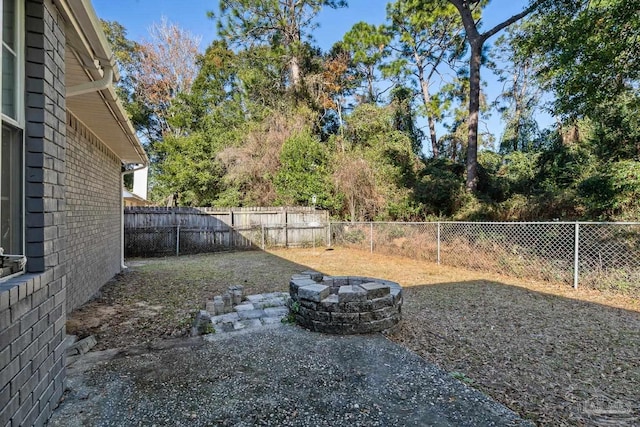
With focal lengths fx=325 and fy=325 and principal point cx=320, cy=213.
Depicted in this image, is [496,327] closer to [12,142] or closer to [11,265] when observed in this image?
[11,265]

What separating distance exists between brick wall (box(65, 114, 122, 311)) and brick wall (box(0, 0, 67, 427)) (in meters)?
2.33

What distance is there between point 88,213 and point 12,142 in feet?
12.2

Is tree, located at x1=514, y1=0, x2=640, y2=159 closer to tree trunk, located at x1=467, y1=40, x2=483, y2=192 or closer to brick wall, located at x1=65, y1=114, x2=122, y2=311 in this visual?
tree trunk, located at x1=467, y1=40, x2=483, y2=192

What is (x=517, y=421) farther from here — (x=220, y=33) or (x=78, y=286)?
(x=220, y=33)

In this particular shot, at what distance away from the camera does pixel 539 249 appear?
20.4 ft

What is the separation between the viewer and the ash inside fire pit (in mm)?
3326

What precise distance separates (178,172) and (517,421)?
1580 centimetres

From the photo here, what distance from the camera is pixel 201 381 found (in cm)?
239

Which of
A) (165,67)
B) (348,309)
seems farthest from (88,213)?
(165,67)

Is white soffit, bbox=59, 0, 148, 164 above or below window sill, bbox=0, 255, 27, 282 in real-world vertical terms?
above

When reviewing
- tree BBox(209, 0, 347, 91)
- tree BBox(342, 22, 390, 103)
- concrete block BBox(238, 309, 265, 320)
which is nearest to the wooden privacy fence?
concrete block BBox(238, 309, 265, 320)

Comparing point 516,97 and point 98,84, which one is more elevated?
point 516,97

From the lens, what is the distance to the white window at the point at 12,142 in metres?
1.65

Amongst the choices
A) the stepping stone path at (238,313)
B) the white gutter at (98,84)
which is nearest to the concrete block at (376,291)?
the stepping stone path at (238,313)
